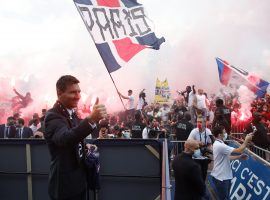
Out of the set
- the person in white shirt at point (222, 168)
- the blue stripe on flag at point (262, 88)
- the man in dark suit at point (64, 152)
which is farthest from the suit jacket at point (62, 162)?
the blue stripe on flag at point (262, 88)

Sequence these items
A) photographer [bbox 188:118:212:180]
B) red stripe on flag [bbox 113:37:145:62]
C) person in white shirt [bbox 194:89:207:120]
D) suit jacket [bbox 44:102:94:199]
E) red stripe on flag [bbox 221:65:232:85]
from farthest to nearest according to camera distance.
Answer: red stripe on flag [bbox 221:65:232:85] < person in white shirt [bbox 194:89:207:120] < red stripe on flag [bbox 113:37:145:62] < photographer [bbox 188:118:212:180] < suit jacket [bbox 44:102:94:199]

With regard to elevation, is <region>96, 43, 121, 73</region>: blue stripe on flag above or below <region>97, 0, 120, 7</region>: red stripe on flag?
below

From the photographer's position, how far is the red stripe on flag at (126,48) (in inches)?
445

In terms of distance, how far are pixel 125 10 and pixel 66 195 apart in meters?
10.2

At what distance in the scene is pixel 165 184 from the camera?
96.5 inches

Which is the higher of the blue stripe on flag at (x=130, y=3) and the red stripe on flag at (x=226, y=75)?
the blue stripe on flag at (x=130, y=3)

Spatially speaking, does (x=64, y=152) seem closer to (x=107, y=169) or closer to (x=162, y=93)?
(x=107, y=169)

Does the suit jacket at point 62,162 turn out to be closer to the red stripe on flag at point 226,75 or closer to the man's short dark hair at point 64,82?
the man's short dark hair at point 64,82

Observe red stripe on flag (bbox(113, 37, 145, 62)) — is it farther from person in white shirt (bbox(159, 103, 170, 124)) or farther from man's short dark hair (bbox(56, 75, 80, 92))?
man's short dark hair (bbox(56, 75, 80, 92))

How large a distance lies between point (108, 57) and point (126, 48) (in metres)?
0.93

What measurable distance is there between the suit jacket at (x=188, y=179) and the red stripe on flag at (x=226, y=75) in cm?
1324

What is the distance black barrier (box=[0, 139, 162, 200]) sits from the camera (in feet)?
16.5

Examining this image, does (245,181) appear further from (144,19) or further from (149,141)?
(144,19)

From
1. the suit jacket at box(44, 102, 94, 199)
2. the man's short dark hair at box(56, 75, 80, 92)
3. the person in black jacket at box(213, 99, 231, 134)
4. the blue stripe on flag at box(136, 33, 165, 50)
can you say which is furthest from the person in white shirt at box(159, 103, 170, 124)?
the man's short dark hair at box(56, 75, 80, 92)
